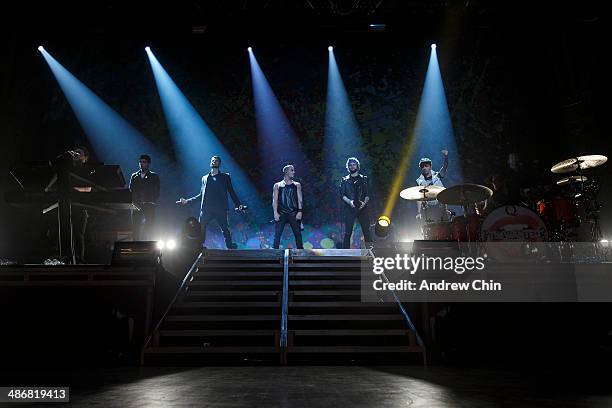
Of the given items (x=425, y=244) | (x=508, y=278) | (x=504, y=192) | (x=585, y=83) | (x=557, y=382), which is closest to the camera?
(x=557, y=382)

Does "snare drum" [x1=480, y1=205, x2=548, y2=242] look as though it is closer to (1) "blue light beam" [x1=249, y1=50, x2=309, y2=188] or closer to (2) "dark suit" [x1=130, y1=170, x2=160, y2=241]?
(2) "dark suit" [x1=130, y1=170, x2=160, y2=241]

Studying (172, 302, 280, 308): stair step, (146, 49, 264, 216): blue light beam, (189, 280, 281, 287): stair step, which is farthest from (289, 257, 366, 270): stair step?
(146, 49, 264, 216): blue light beam

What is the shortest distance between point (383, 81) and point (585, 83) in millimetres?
5424

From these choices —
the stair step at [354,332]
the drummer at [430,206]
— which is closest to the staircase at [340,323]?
the stair step at [354,332]

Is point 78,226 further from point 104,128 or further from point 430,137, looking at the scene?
point 430,137

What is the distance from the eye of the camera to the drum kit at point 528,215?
22.1 ft

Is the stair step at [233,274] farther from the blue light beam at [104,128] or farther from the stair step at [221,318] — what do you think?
the blue light beam at [104,128]

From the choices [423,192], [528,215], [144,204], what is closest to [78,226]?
[144,204]

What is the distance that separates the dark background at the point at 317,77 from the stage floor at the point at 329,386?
8.66 meters

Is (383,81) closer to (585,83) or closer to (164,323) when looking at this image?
(585,83)

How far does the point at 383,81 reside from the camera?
44.4 ft

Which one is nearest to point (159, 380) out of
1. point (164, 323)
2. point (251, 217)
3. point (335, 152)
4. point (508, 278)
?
point (164, 323)

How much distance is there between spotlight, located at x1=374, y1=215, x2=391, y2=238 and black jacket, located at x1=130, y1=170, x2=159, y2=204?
5427 mm

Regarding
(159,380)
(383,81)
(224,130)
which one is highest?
(383,81)
